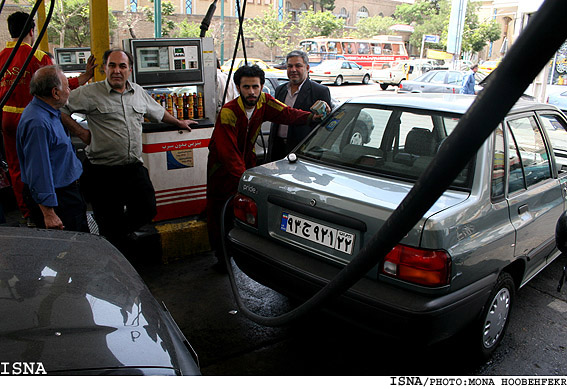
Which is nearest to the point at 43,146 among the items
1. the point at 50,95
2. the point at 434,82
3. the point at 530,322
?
the point at 50,95

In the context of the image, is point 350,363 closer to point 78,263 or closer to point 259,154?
point 78,263

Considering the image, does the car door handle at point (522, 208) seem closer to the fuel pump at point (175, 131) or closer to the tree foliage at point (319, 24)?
the fuel pump at point (175, 131)

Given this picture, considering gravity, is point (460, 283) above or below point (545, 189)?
below

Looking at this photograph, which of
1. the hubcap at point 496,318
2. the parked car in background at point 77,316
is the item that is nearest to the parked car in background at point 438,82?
the hubcap at point 496,318

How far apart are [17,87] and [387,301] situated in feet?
12.9

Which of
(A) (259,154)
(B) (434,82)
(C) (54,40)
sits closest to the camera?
(A) (259,154)

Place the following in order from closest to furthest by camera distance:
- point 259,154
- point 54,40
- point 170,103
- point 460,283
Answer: point 460,283, point 170,103, point 259,154, point 54,40

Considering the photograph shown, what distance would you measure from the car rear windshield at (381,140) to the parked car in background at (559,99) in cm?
900

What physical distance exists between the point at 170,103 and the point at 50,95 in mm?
1979

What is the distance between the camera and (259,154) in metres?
7.19

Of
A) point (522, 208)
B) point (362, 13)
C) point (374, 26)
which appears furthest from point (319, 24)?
point (522, 208)

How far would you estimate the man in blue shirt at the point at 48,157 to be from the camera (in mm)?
3143

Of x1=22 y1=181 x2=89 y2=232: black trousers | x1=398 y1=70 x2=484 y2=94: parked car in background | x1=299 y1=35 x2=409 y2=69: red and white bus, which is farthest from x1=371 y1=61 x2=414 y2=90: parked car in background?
x1=22 y1=181 x2=89 y2=232: black trousers

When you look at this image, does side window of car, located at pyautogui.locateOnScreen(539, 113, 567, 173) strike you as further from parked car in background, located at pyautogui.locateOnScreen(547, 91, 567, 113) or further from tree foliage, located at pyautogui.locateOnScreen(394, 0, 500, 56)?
tree foliage, located at pyautogui.locateOnScreen(394, 0, 500, 56)
